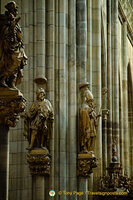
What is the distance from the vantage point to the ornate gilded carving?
44.7ft

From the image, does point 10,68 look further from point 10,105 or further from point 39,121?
point 39,121

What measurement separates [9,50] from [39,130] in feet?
23.0

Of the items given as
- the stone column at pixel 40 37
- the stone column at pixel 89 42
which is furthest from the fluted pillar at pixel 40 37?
the stone column at pixel 89 42

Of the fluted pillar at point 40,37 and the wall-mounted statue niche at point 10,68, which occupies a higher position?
the fluted pillar at point 40,37

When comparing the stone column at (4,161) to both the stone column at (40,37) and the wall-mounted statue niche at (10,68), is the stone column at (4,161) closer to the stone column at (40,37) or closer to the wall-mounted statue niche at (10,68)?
the wall-mounted statue niche at (10,68)

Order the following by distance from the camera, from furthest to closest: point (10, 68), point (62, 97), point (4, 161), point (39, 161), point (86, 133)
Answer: point (86, 133) < point (62, 97) < point (39, 161) < point (10, 68) < point (4, 161)

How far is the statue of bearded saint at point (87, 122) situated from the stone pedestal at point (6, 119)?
33.4 ft

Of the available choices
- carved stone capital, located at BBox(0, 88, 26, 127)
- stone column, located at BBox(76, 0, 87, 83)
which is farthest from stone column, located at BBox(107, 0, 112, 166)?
carved stone capital, located at BBox(0, 88, 26, 127)

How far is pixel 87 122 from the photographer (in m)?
23.8

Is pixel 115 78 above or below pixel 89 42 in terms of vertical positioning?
above

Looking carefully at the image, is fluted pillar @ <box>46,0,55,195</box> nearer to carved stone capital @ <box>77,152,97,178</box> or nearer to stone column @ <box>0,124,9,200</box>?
carved stone capital @ <box>77,152,97,178</box>

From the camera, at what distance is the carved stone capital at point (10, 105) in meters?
13.6

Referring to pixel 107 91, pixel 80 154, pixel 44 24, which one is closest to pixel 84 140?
pixel 80 154

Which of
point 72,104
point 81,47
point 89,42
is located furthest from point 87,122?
point 89,42
